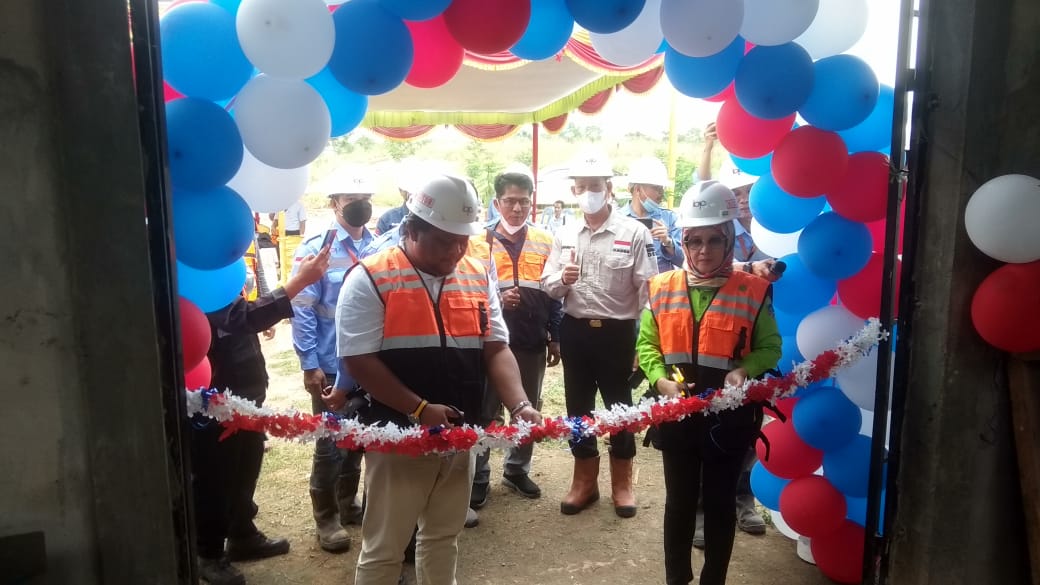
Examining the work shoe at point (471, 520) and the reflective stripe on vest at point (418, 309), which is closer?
the reflective stripe on vest at point (418, 309)

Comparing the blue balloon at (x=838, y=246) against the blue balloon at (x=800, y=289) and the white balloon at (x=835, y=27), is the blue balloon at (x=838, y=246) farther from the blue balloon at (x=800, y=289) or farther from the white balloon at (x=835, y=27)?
the white balloon at (x=835, y=27)

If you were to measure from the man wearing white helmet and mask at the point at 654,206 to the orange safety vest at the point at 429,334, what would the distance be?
2.67m

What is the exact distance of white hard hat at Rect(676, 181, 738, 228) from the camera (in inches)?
124

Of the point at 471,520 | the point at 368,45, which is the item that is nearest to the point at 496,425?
the point at 368,45

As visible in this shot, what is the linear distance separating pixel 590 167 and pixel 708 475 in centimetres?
249

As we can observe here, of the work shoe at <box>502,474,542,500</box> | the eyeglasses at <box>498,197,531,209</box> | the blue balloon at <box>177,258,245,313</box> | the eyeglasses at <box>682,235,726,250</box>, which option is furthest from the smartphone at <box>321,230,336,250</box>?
the work shoe at <box>502,474,542,500</box>

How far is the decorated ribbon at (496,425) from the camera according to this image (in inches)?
105

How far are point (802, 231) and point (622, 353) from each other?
1.43 metres

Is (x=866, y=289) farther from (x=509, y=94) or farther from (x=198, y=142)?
(x=509, y=94)

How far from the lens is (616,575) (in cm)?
391

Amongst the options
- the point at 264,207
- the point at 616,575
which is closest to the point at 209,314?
the point at 264,207

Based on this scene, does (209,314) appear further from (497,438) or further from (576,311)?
(576,311)

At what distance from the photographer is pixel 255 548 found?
409 cm

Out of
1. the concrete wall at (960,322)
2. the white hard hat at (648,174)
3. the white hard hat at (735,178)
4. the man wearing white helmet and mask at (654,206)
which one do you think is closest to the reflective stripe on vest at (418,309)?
the concrete wall at (960,322)
